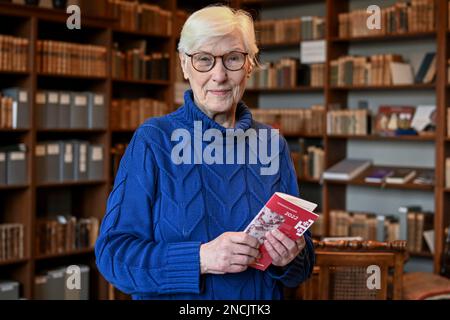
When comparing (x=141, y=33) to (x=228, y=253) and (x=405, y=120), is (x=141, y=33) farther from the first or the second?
(x=228, y=253)

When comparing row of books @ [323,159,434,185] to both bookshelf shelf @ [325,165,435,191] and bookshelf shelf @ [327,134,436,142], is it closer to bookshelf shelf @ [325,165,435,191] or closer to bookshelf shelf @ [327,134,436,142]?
bookshelf shelf @ [325,165,435,191]

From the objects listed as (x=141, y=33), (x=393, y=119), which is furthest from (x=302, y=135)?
(x=141, y=33)

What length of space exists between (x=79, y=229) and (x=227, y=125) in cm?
375

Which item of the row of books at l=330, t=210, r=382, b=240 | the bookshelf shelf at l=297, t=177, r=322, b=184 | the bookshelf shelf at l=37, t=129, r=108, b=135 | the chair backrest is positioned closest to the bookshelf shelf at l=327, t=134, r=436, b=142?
the bookshelf shelf at l=297, t=177, r=322, b=184

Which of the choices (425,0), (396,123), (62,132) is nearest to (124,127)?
(62,132)

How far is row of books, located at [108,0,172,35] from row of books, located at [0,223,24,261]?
191 cm

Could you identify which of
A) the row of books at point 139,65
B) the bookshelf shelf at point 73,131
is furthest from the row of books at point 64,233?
the row of books at point 139,65

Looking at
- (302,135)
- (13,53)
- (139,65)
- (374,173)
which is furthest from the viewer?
(302,135)

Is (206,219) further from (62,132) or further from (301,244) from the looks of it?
(62,132)

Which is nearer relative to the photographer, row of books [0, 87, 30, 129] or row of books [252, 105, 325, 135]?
row of books [0, 87, 30, 129]

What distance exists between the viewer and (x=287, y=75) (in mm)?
6102

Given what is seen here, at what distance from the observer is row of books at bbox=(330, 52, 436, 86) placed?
530cm

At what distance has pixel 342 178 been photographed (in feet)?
18.5

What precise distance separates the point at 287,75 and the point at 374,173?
48.9 inches
